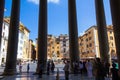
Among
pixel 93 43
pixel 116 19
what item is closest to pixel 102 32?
pixel 116 19

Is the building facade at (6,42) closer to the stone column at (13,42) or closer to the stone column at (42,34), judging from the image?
the stone column at (13,42)

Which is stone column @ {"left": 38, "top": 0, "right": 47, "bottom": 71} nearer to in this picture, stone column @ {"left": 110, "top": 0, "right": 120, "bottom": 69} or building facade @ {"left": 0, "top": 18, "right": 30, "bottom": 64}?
stone column @ {"left": 110, "top": 0, "right": 120, "bottom": 69}

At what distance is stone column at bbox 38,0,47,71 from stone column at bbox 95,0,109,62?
9.31 metres

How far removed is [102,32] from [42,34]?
33.9 ft

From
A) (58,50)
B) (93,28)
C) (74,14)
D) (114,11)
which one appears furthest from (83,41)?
(114,11)

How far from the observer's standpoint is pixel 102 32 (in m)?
28.8

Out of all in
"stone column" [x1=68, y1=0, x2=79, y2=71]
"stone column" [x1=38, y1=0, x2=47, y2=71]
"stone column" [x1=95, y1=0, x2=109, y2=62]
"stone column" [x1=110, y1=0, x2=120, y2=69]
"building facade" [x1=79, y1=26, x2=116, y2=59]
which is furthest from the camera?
"building facade" [x1=79, y1=26, x2=116, y2=59]

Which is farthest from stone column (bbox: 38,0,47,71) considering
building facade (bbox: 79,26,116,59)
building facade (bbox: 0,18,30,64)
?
building facade (bbox: 79,26,116,59)

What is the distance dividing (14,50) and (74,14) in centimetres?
1257

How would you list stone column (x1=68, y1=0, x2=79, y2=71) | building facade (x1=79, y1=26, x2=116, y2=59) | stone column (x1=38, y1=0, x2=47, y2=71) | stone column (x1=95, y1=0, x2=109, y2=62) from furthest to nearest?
building facade (x1=79, y1=26, x2=116, y2=59)
stone column (x1=68, y1=0, x2=79, y2=71)
stone column (x1=38, y1=0, x2=47, y2=71)
stone column (x1=95, y1=0, x2=109, y2=62)

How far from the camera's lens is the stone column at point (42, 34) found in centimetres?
2892

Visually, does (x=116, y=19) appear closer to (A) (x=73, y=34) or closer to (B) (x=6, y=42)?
(A) (x=73, y=34)

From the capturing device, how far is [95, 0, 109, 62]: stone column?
27562 mm

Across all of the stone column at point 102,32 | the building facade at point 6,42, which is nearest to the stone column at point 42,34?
the stone column at point 102,32
